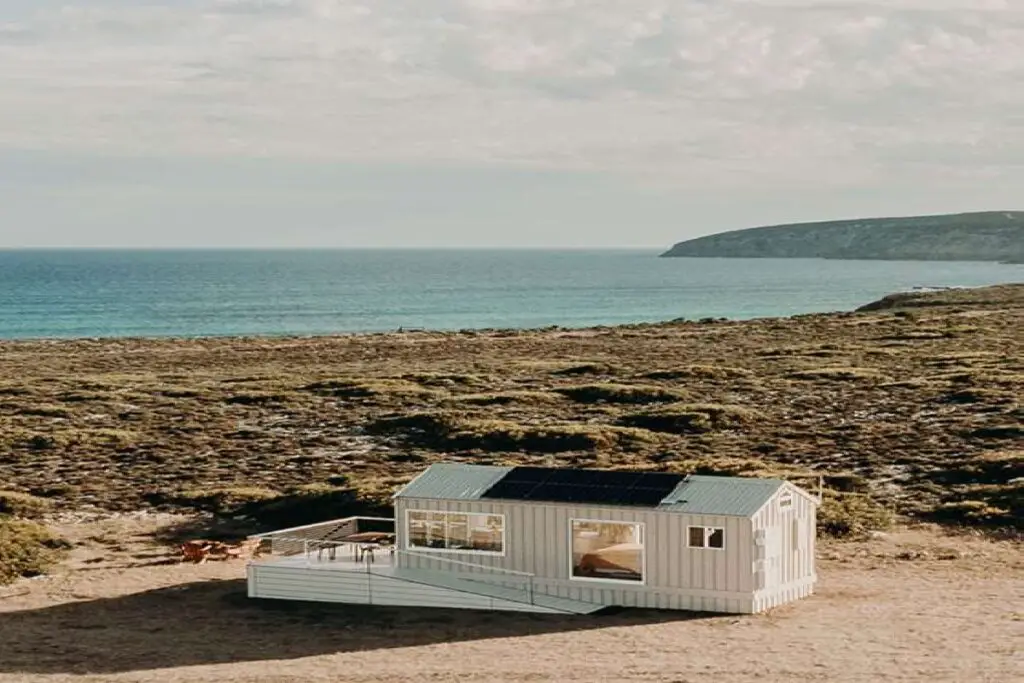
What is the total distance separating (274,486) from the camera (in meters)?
46.3

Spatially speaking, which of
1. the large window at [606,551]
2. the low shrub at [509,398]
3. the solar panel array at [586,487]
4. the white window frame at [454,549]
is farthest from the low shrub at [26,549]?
the low shrub at [509,398]

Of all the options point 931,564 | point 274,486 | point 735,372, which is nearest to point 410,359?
point 735,372

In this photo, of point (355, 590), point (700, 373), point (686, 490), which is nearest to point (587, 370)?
point (700, 373)

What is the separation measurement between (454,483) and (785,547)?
714 centimetres

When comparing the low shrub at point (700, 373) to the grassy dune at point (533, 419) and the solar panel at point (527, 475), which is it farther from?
the solar panel at point (527, 475)

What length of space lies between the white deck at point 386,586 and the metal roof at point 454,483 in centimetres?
160

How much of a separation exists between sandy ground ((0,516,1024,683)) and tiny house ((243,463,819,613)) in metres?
0.53

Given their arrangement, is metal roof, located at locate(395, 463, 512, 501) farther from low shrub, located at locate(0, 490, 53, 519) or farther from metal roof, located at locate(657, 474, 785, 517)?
low shrub, located at locate(0, 490, 53, 519)

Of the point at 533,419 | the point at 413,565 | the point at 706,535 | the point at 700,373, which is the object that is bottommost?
the point at 413,565

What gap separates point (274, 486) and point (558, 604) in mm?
17216

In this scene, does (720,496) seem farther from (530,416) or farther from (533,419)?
(530,416)

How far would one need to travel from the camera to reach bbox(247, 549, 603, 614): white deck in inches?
1230

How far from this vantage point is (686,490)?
31.2 m

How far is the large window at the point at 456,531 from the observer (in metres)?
32.2
